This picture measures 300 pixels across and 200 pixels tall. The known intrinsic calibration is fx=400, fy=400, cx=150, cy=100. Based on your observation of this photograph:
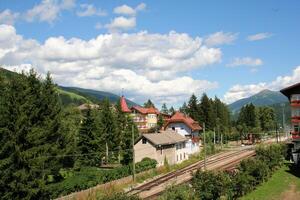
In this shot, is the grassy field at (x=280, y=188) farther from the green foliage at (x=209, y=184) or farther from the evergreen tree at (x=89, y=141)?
the evergreen tree at (x=89, y=141)

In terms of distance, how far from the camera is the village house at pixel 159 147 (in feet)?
223

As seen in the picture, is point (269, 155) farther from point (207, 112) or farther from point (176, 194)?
point (207, 112)

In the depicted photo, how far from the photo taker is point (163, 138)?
73312 mm

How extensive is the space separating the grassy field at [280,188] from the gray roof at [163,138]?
2074 centimetres

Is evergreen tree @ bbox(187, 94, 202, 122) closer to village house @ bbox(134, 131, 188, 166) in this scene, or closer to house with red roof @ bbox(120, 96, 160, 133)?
house with red roof @ bbox(120, 96, 160, 133)

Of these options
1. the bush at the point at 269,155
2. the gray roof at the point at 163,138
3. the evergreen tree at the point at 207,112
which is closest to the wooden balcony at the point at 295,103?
the bush at the point at 269,155

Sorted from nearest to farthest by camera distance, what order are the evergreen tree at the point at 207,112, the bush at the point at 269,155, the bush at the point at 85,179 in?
1. the bush at the point at 85,179
2. the bush at the point at 269,155
3. the evergreen tree at the point at 207,112

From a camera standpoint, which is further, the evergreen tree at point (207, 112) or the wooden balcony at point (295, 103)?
the evergreen tree at point (207, 112)

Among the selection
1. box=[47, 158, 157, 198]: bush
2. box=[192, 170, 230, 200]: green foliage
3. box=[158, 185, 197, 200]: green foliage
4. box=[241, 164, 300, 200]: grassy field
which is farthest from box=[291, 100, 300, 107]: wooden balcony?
box=[158, 185, 197, 200]: green foliage

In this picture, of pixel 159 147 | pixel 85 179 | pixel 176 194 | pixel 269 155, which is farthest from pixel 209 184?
pixel 159 147

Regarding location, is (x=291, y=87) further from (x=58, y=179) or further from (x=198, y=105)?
(x=198, y=105)

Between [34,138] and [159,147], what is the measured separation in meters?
33.1

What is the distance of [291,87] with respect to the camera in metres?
71.8

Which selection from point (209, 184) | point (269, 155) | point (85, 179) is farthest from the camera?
point (269, 155)
